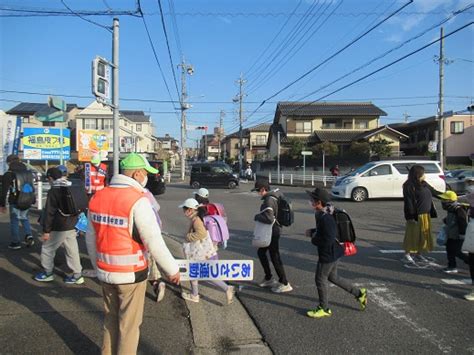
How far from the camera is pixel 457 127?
1737 inches

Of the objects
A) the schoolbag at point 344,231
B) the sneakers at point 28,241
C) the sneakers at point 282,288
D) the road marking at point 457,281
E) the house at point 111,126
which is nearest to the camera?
the schoolbag at point 344,231

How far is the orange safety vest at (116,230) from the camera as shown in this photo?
2746 mm

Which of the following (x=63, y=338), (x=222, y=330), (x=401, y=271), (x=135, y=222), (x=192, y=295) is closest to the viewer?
(x=135, y=222)

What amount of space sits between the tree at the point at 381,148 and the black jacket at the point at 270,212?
36131 millimetres

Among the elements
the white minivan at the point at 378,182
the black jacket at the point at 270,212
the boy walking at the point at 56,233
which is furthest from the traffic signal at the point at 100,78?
the white minivan at the point at 378,182

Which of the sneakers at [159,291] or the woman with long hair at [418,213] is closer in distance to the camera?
the sneakers at [159,291]

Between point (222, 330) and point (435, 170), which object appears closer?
point (222, 330)

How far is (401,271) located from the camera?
6379 millimetres

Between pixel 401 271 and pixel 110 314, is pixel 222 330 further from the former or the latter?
pixel 401 271

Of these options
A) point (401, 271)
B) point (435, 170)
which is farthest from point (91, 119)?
point (401, 271)

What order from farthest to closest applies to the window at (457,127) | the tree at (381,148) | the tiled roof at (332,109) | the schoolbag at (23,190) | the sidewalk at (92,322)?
the tiled roof at (332,109) → the window at (457,127) → the tree at (381,148) → the schoolbag at (23,190) → the sidewalk at (92,322)

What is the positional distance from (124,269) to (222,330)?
1.79m

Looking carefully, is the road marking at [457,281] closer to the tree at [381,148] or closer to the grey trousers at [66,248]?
the grey trousers at [66,248]

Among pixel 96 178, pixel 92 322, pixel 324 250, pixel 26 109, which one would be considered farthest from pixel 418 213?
pixel 26 109
